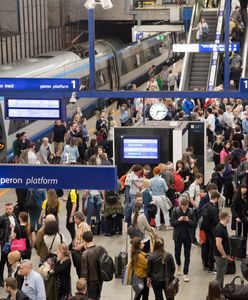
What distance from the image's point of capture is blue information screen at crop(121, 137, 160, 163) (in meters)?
19.0

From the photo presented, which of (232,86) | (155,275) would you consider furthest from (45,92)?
(232,86)

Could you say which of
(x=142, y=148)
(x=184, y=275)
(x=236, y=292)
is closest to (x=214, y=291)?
(x=236, y=292)

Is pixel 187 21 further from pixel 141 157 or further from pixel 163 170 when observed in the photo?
pixel 163 170

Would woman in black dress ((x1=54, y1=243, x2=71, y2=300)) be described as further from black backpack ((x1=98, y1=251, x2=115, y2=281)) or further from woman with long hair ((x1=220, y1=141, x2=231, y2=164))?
woman with long hair ((x1=220, y1=141, x2=231, y2=164))

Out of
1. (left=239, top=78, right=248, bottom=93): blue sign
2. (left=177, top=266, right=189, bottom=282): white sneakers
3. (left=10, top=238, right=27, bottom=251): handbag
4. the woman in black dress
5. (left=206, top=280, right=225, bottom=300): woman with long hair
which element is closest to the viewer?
(left=206, top=280, right=225, bottom=300): woman with long hair

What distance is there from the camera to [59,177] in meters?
11.5

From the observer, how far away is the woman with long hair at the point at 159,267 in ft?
36.6

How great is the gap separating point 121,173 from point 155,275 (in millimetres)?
8257

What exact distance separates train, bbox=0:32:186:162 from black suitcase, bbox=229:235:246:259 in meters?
6.88

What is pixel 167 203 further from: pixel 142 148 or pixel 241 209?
pixel 142 148

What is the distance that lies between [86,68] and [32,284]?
2117 cm

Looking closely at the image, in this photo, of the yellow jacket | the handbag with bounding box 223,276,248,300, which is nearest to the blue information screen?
the yellow jacket

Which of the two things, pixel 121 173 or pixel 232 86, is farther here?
pixel 232 86

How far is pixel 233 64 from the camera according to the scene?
22953 millimetres
